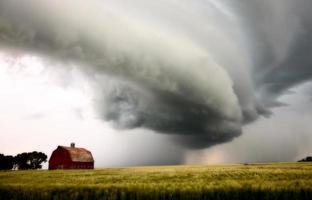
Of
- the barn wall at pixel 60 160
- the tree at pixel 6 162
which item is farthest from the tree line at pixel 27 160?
the barn wall at pixel 60 160

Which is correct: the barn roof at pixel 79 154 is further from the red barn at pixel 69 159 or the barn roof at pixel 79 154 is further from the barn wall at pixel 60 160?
the barn wall at pixel 60 160

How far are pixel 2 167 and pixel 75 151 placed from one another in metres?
38.7

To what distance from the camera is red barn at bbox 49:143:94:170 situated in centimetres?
8650

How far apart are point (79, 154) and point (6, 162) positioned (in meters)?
41.4

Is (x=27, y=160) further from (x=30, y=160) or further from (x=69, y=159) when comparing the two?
(x=69, y=159)

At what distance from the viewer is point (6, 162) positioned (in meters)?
115

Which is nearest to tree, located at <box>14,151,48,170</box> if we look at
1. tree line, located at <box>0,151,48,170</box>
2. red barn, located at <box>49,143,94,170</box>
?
tree line, located at <box>0,151,48,170</box>

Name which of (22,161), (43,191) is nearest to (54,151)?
(22,161)

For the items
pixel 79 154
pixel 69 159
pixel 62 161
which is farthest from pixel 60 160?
pixel 79 154

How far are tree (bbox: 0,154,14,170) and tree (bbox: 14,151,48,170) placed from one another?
109 inches

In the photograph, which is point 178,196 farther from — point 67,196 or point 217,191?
point 67,196

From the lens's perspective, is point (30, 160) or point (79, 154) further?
point (30, 160)

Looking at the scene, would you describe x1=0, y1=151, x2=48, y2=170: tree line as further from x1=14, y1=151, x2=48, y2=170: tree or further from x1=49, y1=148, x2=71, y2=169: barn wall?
x1=49, y1=148, x2=71, y2=169: barn wall

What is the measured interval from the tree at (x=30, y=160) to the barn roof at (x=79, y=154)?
41.4 metres
